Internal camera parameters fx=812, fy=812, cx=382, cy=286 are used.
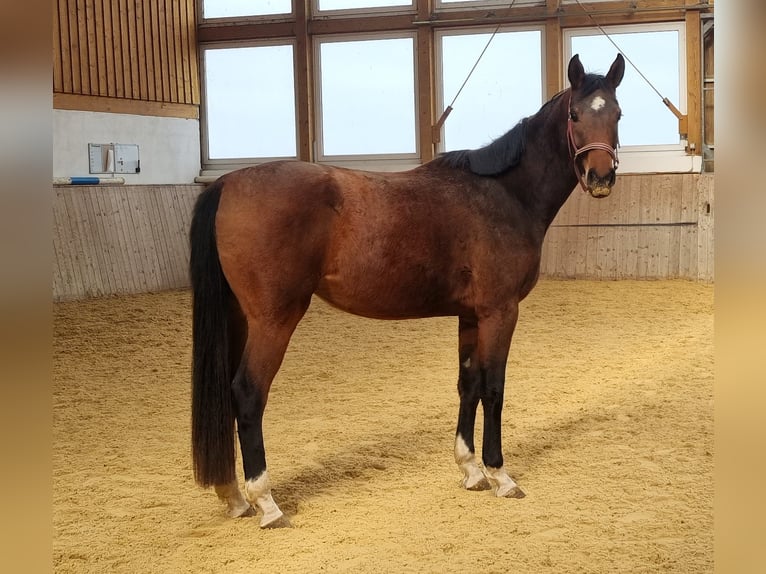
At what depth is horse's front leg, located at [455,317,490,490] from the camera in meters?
3.77

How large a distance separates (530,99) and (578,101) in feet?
28.6

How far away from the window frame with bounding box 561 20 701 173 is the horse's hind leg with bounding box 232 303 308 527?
30.4ft

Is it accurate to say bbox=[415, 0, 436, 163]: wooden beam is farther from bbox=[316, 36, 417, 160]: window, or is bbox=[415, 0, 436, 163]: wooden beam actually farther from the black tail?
the black tail

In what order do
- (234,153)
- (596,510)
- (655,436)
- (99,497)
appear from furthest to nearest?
(234,153), (655,436), (99,497), (596,510)

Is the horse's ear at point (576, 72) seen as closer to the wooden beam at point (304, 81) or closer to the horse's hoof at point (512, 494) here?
the horse's hoof at point (512, 494)

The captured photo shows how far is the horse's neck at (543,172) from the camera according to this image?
12.3ft

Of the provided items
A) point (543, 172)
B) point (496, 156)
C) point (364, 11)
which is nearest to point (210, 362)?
point (496, 156)

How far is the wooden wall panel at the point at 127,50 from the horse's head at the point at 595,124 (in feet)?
30.1

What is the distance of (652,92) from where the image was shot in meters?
11.5

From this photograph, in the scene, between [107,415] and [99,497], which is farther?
[107,415]

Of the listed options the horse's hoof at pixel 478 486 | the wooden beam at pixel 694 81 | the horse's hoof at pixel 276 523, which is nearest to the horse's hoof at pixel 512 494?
the horse's hoof at pixel 478 486

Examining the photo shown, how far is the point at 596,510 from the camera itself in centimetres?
336
